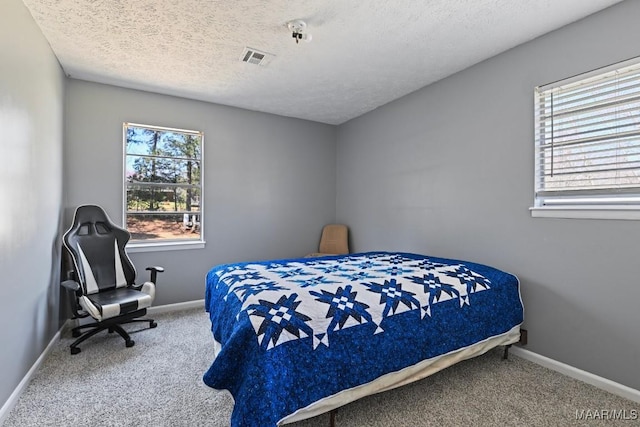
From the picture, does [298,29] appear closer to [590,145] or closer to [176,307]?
[590,145]

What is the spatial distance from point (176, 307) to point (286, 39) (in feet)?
10.3

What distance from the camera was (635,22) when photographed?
6.46 feet

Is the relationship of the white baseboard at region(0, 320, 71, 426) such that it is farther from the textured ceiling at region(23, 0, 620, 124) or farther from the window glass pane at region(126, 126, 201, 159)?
the textured ceiling at region(23, 0, 620, 124)

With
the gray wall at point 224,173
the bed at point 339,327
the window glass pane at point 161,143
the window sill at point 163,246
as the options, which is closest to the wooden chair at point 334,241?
the gray wall at point 224,173

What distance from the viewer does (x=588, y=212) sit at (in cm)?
216

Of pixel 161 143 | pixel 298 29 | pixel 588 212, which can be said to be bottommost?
pixel 588 212

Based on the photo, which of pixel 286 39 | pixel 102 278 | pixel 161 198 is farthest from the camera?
pixel 161 198

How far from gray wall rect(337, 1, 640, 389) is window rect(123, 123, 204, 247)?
2.40m

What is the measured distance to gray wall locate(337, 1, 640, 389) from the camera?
2051 mm

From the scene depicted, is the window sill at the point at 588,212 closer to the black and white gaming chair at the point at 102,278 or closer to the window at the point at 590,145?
the window at the point at 590,145

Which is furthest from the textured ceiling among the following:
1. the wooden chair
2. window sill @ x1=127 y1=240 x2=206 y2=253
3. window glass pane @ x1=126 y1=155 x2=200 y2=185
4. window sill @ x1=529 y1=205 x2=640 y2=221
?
the wooden chair

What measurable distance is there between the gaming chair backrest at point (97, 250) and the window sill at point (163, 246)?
329mm

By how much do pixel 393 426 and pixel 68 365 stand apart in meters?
2.44

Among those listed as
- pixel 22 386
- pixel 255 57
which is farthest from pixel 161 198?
pixel 22 386
